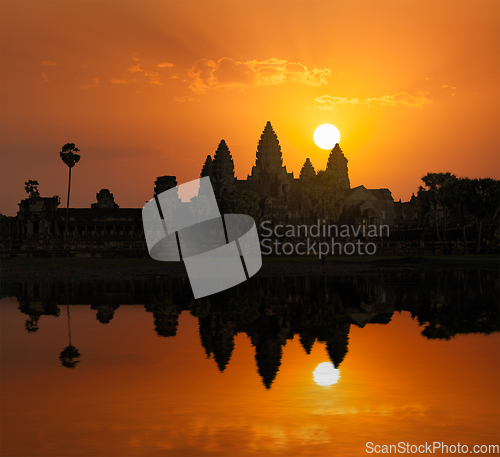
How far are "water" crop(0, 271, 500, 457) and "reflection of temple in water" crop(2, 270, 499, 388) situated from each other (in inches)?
4.4

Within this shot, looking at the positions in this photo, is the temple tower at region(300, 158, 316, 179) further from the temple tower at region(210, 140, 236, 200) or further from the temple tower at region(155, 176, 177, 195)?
the temple tower at region(155, 176, 177, 195)

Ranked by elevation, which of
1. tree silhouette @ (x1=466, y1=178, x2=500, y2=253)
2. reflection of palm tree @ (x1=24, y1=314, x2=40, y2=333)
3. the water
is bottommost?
the water

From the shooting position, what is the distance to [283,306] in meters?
23.8

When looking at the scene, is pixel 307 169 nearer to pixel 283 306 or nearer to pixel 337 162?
pixel 337 162

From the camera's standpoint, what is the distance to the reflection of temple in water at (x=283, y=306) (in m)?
16.9

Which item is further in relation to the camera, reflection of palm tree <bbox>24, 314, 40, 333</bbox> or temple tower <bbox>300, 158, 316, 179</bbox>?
temple tower <bbox>300, 158, 316, 179</bbox>

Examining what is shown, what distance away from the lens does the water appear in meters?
8.90

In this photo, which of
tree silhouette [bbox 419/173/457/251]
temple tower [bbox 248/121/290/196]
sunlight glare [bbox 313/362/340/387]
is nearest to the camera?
sunlight glare [bbox 313/362/340/387]

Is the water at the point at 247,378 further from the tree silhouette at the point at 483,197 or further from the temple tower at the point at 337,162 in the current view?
the temple tower at the point at 337,162

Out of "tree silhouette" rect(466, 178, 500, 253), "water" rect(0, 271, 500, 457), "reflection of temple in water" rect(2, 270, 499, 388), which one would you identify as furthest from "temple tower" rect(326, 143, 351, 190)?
"water" rect(0, 271, 500, 457)

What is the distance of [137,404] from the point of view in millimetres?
10539

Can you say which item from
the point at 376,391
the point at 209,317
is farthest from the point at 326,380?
the point at 209,317

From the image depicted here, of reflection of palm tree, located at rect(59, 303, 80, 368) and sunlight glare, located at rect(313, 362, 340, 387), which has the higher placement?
reflection of palm tree, located at rect(59, 303, 80, 368)

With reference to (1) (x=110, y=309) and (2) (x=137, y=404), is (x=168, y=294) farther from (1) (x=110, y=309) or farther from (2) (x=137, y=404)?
(2) (x=137, y=404)
